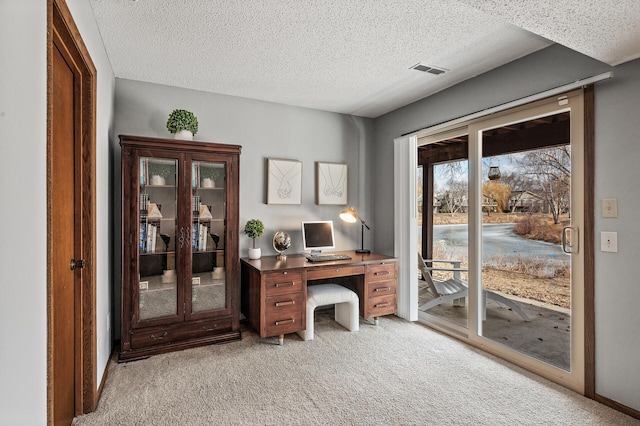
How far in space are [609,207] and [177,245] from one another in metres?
3.37

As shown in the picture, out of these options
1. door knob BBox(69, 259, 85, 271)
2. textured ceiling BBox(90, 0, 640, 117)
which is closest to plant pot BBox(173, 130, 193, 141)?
textured ceiling BBox(90, 0, 640, 117)

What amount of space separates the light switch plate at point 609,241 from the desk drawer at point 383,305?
200cm

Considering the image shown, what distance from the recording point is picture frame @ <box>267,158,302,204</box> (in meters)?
3.89

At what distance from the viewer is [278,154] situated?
13.1 feet

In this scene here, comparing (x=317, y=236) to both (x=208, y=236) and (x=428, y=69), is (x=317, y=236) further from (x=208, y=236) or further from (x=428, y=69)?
(x=428, y=69)

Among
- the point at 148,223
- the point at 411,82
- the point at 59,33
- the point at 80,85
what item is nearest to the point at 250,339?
the point at 148,223

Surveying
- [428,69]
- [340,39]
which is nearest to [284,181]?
[340,39]

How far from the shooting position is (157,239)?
120 inches

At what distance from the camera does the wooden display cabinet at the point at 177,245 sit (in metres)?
2.92

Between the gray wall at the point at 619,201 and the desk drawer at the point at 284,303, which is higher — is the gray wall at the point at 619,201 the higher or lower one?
the higher one

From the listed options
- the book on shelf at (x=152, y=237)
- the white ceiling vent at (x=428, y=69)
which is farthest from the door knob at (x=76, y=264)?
the white ceiling vent at (x=428, y=69)

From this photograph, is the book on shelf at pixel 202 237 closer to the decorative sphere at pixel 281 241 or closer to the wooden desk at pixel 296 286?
the wooden desk at pixel 296 286

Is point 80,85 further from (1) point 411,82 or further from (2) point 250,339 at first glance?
(1) point 411,82

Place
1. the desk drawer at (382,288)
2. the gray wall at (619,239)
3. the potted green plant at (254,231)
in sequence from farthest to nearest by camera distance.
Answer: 1. the desk drawer at (382,288)
2. the potted green plant at (254,231)
3. the gray wall at (619,239)
